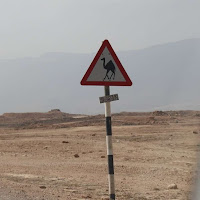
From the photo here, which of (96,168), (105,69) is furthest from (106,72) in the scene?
(96,168)

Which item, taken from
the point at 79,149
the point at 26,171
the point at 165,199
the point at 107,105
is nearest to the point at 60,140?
the point at 79,149

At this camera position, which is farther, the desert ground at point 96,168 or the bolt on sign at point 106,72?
the desert ground at point 96,168

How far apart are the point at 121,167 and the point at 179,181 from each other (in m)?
2.00

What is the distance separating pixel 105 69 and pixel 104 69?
0.05ft

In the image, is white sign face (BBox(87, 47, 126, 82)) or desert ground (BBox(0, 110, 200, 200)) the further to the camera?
desert ground (BBox(0, 110, 200, 200))

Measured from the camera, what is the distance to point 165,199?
26.9ft

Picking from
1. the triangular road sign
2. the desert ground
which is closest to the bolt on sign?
the triangular road sign

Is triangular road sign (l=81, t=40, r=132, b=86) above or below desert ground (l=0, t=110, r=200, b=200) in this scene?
above

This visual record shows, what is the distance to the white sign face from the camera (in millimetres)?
6551

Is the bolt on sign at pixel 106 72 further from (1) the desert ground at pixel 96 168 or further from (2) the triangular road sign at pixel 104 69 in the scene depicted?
(1) the desert ground at pixel 96 168

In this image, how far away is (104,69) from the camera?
21.5 ft

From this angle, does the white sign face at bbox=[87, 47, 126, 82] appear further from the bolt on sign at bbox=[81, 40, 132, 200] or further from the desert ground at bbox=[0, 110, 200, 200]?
the desert ground at bbox=[0, 110, 200, 200]

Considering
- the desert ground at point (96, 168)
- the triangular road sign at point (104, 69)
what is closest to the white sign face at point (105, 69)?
the triangular road sign at point (104, 69)

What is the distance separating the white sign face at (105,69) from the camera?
6551 mm
